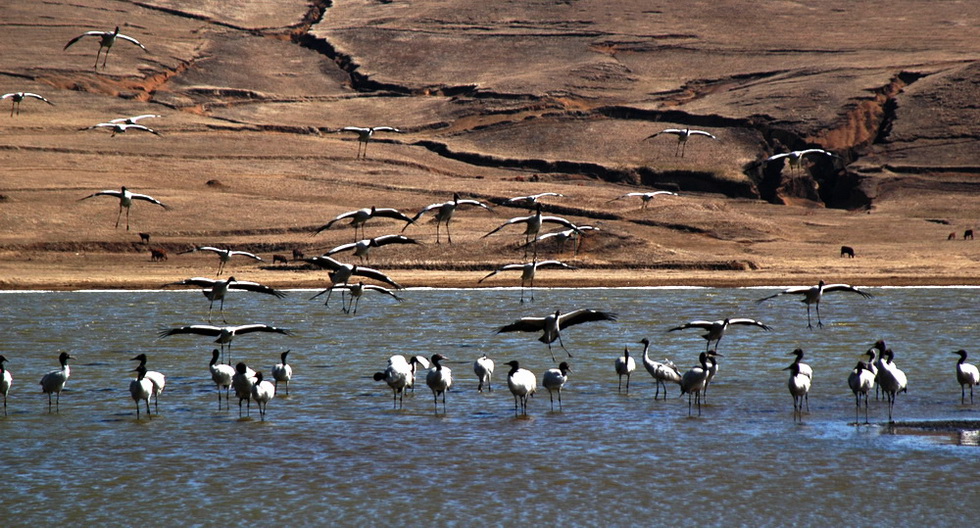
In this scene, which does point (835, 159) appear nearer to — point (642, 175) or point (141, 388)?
point (642, 175)

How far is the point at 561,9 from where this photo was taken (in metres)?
120

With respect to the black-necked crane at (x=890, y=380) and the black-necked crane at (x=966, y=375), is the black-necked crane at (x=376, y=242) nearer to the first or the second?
the black-necked crane at (x=890, y=380)

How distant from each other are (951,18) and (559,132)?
45578mm

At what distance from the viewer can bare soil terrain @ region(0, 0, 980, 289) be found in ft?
165

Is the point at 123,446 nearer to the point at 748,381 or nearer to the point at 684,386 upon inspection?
the point at 684,386

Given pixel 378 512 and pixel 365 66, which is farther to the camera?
pixel 365 66

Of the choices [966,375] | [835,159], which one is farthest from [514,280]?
[835,159]

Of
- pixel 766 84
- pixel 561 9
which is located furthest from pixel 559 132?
pixel 561 9

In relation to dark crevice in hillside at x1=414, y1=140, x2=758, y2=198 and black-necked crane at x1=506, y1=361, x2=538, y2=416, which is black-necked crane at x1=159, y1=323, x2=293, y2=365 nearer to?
black-necked crane at x1=506, y1=361, x2=538, y2=416

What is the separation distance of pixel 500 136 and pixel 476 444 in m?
72.9

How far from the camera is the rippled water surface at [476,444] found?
1358 cm

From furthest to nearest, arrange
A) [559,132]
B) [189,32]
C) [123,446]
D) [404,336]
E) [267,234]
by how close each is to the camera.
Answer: [189,32] → [559,132] → [267,234] → [404,336] → [123,446]

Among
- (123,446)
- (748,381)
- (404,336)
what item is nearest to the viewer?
(123,446)

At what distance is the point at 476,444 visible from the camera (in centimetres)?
1716
